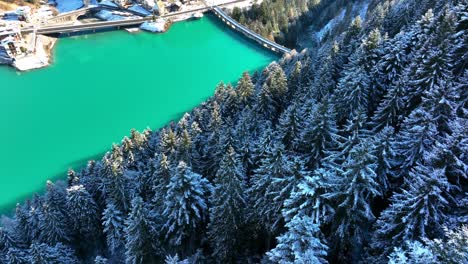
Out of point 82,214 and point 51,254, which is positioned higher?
point 82,214

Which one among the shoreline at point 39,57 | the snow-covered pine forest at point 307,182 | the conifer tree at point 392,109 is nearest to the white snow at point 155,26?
the shoreline at point 39,57

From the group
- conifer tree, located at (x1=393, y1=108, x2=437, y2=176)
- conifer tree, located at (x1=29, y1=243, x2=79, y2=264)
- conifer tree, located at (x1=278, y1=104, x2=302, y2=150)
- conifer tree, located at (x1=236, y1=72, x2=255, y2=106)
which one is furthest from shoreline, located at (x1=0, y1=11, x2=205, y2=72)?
conifer tree, located at (x1=393, y1=108, x2=437, y2=176)

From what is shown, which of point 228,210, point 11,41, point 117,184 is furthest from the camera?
point 11,41

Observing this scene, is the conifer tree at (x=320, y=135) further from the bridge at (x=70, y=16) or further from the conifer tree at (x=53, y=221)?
the bridge at (x=70, y=16)

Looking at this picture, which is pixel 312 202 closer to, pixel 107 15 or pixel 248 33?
pixel 248 33

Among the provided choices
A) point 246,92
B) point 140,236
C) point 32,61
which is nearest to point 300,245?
point 140,236

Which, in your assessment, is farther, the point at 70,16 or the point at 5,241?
the point at 70,16

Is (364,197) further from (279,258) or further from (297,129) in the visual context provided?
(297,129)
